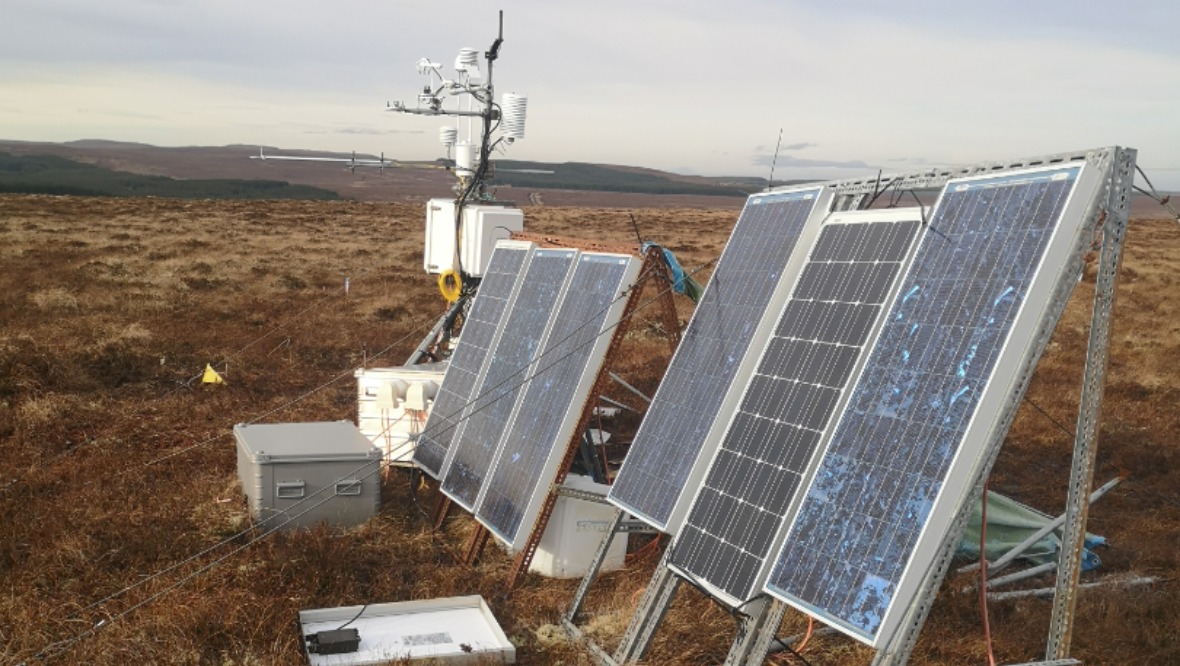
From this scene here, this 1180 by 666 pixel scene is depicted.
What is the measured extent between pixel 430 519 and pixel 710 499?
17.5 feet

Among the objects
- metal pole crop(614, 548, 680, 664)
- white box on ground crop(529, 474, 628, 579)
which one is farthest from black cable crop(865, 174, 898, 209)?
white box on ground crop(529, 474, 628, 579)

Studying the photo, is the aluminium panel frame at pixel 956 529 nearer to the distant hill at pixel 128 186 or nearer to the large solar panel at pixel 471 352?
the large solar panel at pixel 471 352

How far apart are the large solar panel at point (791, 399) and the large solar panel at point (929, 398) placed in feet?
0.69

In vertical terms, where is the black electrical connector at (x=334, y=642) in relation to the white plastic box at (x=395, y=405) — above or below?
below

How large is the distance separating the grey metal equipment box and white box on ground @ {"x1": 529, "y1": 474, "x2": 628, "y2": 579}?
87.4 inches

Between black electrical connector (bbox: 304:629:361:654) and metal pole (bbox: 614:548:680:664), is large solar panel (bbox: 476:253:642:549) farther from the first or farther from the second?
black electrical connector (bbox: 304:629:361:654)

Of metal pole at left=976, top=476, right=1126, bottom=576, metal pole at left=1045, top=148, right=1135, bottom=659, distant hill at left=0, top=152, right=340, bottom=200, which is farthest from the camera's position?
distant hill at left=0, top=152, right=340, bottom=200

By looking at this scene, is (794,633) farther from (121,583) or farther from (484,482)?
(121,583)

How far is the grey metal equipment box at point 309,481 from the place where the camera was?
38.6 feet

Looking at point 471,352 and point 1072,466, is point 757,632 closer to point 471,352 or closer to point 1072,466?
point 1072,466

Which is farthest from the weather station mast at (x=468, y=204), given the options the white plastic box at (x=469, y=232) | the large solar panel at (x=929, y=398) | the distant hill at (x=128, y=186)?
the distant hill at (x=128, y=186)

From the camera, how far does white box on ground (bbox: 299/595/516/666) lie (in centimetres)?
859

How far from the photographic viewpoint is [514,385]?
1218 centimetres

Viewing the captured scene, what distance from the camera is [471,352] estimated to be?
44.8 ft
